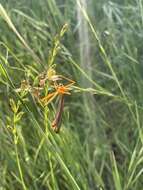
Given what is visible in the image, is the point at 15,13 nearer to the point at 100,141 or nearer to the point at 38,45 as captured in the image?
the point at 38,45

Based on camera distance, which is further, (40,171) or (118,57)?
(118,57)

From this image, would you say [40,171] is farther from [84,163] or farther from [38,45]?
[38,45]

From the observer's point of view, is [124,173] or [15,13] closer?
[124,173]

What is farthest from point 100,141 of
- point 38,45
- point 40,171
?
point 38,45

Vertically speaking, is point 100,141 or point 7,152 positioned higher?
point 7,152

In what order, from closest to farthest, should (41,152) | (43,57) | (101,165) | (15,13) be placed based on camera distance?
(41,152), (101,165), (43,57), (15,13)

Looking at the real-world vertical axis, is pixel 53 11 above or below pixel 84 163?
above

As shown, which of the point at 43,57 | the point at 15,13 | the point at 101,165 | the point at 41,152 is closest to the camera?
the point at 41,152

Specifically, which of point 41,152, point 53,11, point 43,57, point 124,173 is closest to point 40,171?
point 41,152

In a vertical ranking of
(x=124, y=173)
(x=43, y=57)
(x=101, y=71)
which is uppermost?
(x=43, y=57)
